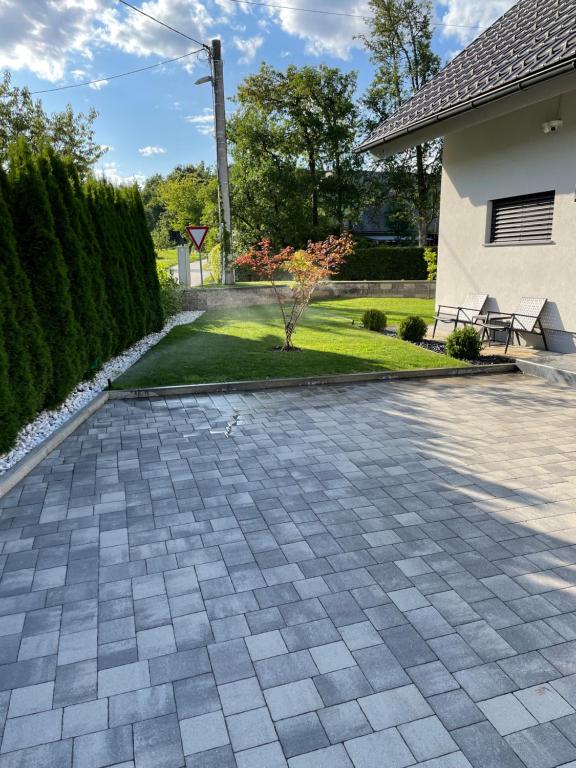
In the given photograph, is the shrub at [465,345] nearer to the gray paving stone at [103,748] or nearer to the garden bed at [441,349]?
the garden bed at [441,349]

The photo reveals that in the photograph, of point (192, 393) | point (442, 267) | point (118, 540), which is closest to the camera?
point (118, 540)

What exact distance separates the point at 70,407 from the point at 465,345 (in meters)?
6.18

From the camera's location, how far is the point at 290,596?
2775mm

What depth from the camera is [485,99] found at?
7664mm

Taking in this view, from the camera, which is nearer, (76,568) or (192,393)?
(76,568)

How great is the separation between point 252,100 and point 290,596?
2794 centimetres

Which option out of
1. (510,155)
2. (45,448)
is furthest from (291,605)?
(510,155)

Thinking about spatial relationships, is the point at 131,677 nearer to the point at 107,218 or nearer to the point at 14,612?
the point at 14,612

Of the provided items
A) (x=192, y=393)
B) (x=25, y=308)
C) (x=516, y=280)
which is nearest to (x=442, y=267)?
(x=516, y=280)

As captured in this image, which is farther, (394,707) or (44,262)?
(44,262)

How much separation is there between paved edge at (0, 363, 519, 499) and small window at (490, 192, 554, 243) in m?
2.57

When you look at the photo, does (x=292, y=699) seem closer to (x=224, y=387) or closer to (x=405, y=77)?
(x=224, y=387)

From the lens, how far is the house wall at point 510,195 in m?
8.11

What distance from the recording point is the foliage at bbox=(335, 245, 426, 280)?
24969mm
